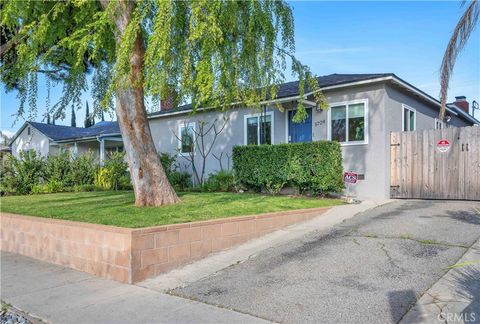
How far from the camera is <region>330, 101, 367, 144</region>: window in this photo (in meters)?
11.8

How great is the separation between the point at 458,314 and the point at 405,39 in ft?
29.0

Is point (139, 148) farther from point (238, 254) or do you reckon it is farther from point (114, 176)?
point (114, 176)

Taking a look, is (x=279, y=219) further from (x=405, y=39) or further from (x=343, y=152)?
(x=405, y=39)

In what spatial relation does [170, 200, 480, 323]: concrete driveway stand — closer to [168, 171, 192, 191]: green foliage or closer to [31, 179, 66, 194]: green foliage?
[168, 171, 192, 191]: green foliage

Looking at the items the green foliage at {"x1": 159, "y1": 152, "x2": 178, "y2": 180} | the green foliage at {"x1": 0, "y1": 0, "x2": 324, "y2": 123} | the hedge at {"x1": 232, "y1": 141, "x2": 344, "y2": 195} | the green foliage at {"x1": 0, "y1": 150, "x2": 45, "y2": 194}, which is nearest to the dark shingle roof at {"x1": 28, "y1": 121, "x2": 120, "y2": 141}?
the green foliage at {"x1": 0, "y1": 150, "x2": 45, "y2": 194}

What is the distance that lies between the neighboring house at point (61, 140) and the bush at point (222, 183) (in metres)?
10.8

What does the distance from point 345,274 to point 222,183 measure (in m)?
8.73

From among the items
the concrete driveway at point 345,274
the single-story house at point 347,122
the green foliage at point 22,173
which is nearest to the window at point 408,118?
the single-story house at point 347,122

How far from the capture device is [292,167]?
1122cm

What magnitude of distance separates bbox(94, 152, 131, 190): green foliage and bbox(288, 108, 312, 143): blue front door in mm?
7300

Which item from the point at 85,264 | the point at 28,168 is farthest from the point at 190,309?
the point at 28,168

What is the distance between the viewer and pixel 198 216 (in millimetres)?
6949

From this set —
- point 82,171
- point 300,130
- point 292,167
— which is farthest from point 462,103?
point 82,171

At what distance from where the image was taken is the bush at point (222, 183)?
13.3 metres
